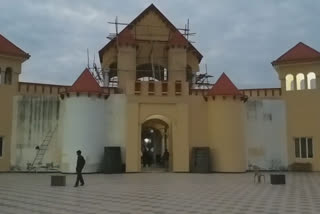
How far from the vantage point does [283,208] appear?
10.8m

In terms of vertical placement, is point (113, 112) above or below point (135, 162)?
above

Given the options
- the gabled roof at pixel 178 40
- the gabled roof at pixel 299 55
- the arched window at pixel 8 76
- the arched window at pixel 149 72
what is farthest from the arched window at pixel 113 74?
the gabled roof at pixel 299 55

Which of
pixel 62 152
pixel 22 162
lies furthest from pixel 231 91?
pixel 22 162

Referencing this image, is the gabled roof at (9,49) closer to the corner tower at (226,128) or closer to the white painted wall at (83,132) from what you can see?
the white painted wall at (83,132)

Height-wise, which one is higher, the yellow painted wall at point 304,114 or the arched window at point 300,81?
the arched window at point 300,81

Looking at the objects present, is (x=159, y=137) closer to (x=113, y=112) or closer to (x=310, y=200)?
(x=113, y=112)

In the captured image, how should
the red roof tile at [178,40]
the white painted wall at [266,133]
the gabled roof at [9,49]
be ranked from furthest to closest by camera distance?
the red roof tile at [178,40] < the white painted wall at [266,133] < the gabled roof at [9,49]

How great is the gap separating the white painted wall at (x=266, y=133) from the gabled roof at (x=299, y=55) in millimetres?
2749

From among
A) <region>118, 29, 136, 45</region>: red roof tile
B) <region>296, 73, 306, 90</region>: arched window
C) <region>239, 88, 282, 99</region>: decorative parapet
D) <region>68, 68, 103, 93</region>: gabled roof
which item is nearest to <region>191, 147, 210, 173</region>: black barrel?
<region>239, 88, 282, 99</region>: decorative parapet

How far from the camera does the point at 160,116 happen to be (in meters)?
26.4

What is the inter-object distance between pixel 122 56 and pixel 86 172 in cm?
827

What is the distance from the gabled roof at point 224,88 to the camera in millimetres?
25797

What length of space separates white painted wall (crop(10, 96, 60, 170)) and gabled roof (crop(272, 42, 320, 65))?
1498cm

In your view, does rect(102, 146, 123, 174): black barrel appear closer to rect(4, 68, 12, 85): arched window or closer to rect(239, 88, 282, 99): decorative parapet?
rect(4, 68, 12, 85): arched window
